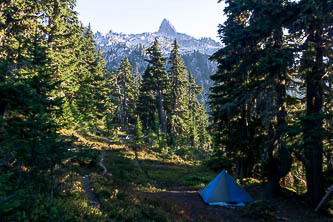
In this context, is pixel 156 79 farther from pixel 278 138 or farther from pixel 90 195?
pixel 90 195

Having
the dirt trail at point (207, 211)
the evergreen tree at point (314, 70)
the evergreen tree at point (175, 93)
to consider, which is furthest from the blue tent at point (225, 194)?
the evergreen tree at point (175, 93)

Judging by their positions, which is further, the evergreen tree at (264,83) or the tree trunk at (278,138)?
the tree trunk at (278,138)

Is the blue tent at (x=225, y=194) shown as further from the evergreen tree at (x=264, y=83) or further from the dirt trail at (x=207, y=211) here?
the evergreen tree at (x=264, y=83)

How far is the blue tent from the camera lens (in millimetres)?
12969

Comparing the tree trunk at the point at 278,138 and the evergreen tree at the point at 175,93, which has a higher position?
the evergreen tree at the point at 175,93

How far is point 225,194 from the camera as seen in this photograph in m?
13.2

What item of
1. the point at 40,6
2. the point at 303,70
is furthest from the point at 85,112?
the point at 303,70

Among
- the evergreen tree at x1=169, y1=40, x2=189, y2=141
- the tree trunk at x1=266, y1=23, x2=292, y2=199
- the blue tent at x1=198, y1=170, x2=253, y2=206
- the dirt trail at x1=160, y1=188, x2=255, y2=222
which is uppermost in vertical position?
the evergreen tree at x1=169, y1=40, x2=189, y2=141

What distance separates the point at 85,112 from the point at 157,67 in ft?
46.7

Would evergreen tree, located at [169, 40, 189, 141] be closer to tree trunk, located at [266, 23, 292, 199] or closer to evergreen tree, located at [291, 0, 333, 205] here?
tree trunk, located at [266, 23, 292, 199]

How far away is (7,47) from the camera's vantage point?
730 inches

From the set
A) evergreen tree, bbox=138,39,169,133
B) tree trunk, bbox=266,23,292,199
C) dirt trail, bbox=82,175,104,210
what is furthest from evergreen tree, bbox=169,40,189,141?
dirt trail, bbox=82,175,104,210

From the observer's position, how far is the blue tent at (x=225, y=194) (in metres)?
13.0

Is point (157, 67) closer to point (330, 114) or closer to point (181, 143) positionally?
point (181, 143)
